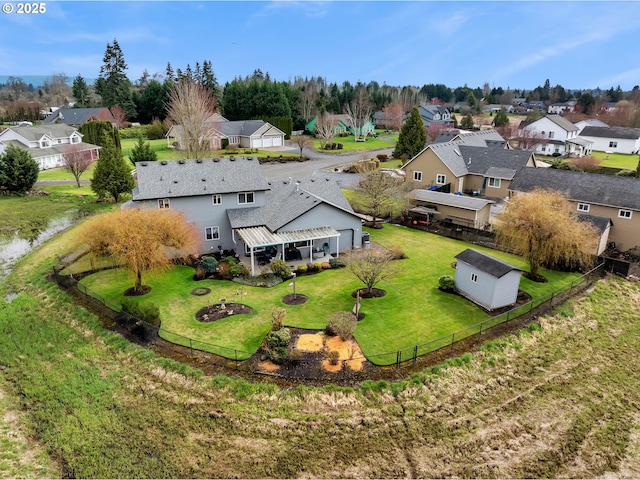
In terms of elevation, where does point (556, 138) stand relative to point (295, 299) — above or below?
above

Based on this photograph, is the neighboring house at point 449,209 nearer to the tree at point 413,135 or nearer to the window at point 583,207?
the window at point 583,207

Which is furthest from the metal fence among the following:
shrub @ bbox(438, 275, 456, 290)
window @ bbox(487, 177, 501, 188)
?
window @ bbox(487, 177, 501, 188)

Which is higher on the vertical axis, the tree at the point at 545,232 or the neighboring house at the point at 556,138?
the neighboring house at the point at 556,138

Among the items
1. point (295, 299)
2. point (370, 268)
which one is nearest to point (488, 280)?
point (370, 268)

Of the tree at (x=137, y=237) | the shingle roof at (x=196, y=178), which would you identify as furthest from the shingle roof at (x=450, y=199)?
the tree at (x=137, y=237)

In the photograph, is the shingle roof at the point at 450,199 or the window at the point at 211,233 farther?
the shingle roof at the point at 450,199

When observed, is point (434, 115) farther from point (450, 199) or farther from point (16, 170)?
point (16, 170)
